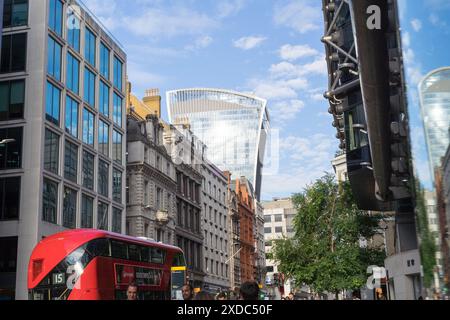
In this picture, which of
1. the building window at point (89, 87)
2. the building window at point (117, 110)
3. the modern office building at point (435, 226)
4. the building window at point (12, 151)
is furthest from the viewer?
the building window at point (117, 110)

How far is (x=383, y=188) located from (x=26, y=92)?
25513mm

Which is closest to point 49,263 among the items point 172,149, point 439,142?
point 439,142

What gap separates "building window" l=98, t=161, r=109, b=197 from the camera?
169 feet

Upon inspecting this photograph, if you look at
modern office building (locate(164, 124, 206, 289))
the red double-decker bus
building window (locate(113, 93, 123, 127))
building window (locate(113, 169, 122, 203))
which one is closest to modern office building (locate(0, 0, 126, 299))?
building window (locate(113, 169, 122, 203))

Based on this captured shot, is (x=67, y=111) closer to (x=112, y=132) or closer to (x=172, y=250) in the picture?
(x=112, y=132)

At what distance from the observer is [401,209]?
33469 millimetres

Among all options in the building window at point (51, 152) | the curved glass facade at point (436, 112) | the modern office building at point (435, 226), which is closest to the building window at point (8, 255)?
the building window at point (51, 152)

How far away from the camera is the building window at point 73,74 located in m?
47.5

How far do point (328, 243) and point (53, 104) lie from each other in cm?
2303

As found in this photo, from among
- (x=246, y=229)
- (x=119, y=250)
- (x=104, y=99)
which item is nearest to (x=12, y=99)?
(x=104, y=99)

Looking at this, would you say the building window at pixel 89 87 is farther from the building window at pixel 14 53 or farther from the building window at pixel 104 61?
the building window at pixel 14 53

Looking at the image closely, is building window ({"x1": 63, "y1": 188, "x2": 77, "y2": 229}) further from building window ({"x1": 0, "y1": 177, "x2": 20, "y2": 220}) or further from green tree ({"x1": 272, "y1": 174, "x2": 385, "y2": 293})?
green tree ({"x1": 272, "y1": 174, "x2": 385, "y2": 293})

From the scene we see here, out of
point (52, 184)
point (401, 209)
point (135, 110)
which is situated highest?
point (135, 110)

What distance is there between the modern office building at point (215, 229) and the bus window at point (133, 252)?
1949 inches
